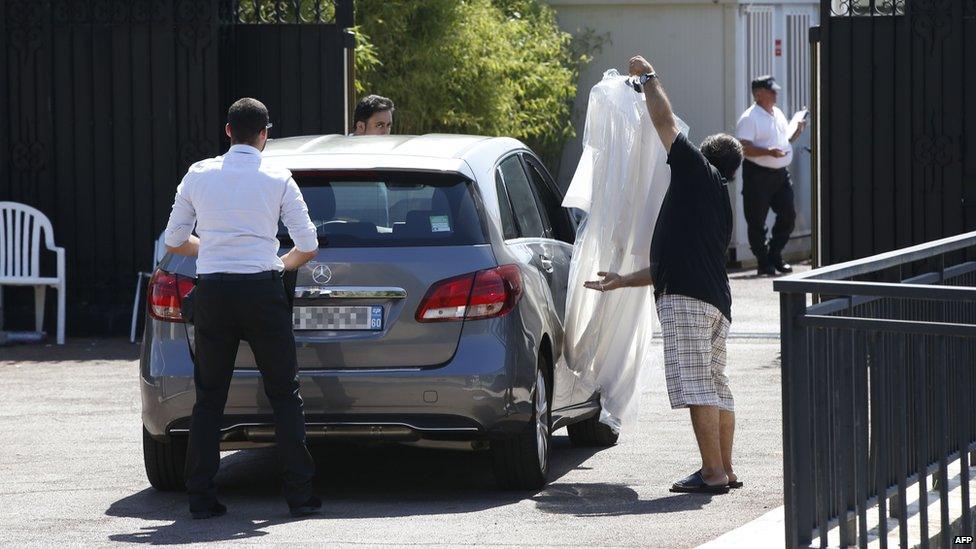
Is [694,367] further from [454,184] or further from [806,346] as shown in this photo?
[806,346]

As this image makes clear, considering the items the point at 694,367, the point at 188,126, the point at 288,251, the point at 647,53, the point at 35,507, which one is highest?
the point at 647,53

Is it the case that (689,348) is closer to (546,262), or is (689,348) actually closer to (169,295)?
(546,262)

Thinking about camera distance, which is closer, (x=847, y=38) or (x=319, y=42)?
(x=847, y=38)

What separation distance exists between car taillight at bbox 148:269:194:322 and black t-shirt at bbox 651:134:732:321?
2096 millimetres

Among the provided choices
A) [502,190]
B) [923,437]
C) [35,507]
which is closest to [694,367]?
[502,190]

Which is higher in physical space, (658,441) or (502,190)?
(502,190)

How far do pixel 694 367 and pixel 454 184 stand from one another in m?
1.34

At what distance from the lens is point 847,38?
12.4 m

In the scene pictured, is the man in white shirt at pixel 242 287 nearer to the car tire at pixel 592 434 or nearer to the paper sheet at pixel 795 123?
the car tire at pixel 592 434

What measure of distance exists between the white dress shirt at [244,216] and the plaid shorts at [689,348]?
169cm

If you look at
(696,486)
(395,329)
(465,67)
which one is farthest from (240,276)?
(465,67)

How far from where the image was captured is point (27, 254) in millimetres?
13836

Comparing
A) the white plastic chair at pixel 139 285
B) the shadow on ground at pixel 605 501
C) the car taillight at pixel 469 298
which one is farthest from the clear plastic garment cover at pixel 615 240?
the white plastic chair at pixel 139 285

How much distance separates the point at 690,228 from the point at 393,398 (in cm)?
153
